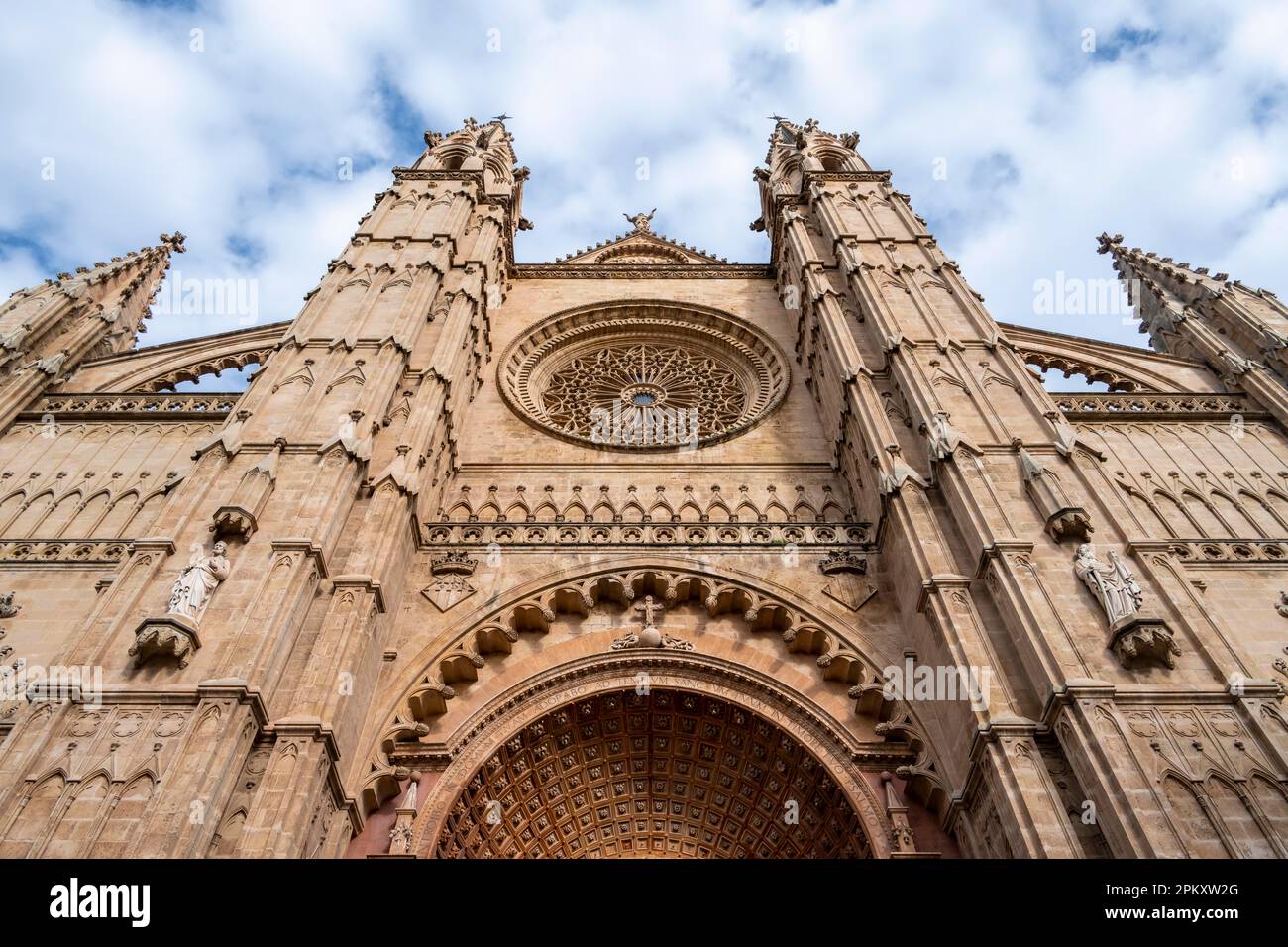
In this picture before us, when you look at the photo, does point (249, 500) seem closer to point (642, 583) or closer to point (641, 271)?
point (642, 583)

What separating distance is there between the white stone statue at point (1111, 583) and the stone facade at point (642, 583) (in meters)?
0.06

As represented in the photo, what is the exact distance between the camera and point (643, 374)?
2033 centimetres

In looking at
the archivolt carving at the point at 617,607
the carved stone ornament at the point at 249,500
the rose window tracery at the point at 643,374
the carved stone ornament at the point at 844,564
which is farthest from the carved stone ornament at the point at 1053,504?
the carved stone ornament at the point at 249,500

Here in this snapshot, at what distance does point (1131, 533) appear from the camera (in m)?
11.0

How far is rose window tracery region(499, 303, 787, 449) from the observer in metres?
18.4

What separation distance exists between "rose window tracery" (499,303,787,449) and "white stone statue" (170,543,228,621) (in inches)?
292

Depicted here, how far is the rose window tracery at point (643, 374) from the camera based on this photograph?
18.4m

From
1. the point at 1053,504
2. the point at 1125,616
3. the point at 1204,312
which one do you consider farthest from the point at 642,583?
the point at 1204,312

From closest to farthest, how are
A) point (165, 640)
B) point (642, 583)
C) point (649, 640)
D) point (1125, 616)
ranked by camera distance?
point (165, 640) < point (1125, 616) < point (649, 640) < point (642, 583)

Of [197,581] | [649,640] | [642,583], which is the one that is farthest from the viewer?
[642,583]

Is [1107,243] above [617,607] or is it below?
above

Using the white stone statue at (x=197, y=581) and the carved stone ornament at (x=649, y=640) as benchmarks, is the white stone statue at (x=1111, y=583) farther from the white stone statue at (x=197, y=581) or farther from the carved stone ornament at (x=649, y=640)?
the white stone statue at (x=197, y=581)

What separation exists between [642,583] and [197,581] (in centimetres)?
567
